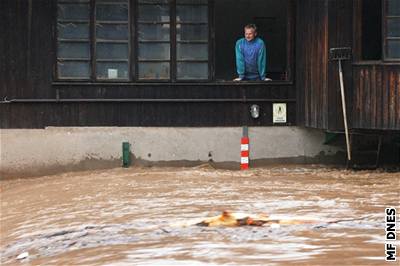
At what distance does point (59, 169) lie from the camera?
1437 cm

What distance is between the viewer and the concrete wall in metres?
Result: 14.4

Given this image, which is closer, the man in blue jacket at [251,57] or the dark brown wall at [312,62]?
the dark brown wall at [312,62]

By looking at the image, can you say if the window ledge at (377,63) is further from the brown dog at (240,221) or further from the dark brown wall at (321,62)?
the brown dog at (240,221)

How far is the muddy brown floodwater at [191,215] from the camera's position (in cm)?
643

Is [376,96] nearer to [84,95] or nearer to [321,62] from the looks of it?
[321,62]

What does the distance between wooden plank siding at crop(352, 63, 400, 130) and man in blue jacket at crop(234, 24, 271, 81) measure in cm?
242

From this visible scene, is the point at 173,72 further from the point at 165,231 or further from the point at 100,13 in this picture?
the point at 165,231

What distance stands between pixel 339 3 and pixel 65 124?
6055 millimetres

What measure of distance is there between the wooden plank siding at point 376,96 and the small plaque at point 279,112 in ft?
Answer: 6.70

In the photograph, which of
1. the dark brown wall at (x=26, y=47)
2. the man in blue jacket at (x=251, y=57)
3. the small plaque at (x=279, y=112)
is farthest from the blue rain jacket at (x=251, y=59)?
the dark brown wall at (x=26, y=47)

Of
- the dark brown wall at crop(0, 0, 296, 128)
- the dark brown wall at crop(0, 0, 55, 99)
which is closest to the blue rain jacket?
the dark brown wall at crop(0, 0, 296, 128)

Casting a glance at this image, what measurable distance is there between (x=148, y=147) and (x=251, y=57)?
2869 millimetres

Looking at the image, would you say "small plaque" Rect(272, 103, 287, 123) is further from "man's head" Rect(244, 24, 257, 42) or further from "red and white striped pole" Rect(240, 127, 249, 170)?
"man's head" Rect(244, 24, 257, 42)

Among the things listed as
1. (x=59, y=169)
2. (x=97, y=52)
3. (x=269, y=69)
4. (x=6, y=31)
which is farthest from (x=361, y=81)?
(x=6, y=31)
